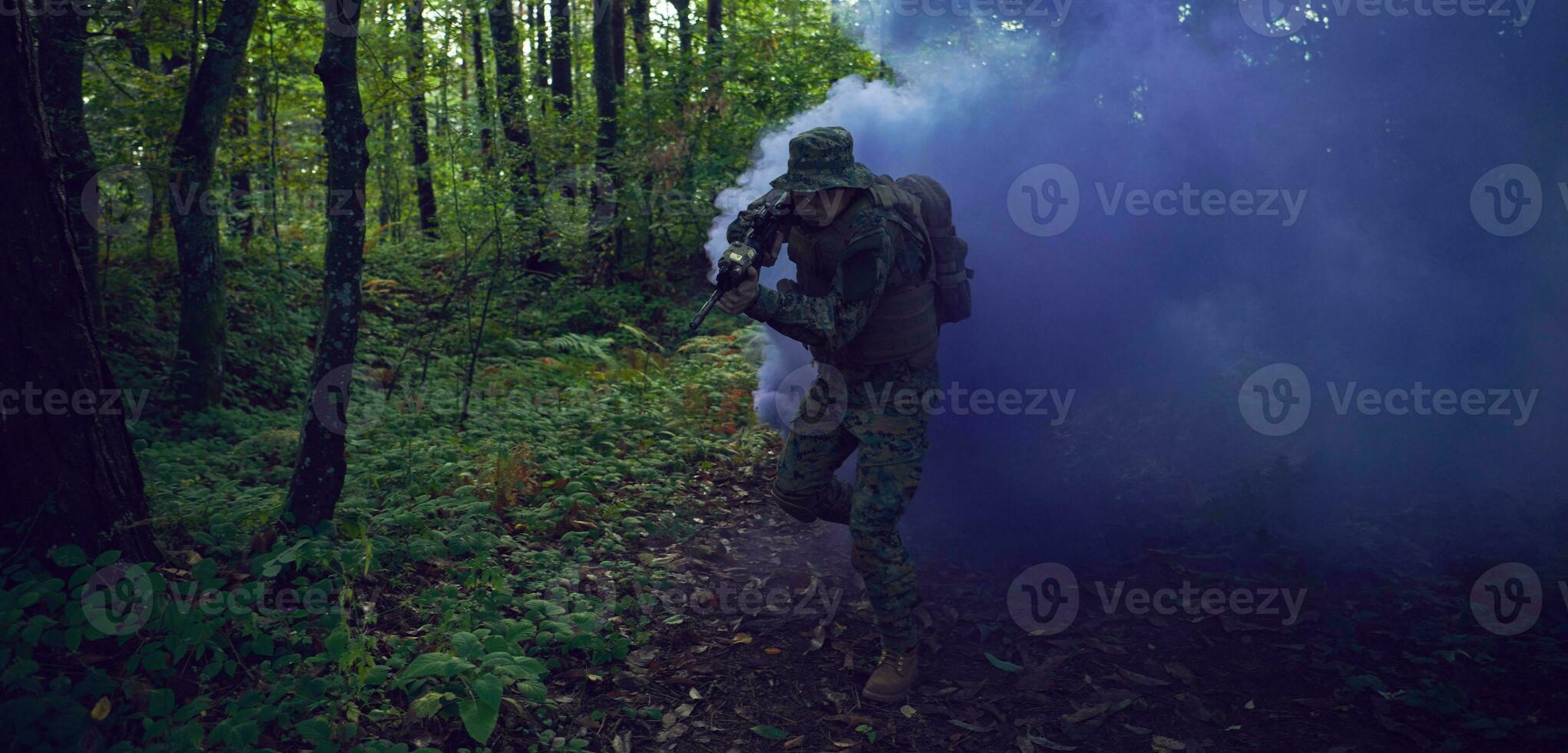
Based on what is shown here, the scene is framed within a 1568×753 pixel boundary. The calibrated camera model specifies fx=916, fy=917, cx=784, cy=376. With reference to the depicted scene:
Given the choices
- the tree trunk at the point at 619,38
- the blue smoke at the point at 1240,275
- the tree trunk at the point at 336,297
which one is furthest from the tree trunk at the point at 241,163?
the blue smoke at the point at 1240,275

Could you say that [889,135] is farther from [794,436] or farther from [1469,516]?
[1469,516]

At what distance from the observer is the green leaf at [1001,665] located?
4.39 metres

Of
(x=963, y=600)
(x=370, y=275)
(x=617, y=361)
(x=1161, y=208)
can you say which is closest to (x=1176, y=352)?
(x=1161, y=208)

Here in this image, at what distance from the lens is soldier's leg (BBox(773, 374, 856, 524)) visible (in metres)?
4.56

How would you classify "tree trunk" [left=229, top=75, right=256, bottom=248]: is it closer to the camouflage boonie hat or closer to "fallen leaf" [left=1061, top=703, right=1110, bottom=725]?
the camouflage boonie hat

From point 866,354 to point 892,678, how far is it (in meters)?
1.51

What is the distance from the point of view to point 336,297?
4.79 meters

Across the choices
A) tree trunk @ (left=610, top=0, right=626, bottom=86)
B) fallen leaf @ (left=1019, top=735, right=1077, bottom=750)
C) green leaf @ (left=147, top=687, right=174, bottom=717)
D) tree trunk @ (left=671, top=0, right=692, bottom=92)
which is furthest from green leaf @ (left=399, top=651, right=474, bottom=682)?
tree trunk @ (left=610, top=0, right=626, bottom=86)

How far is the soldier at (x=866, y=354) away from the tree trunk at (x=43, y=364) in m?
2.70

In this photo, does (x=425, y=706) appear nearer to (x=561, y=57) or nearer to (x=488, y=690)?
(x=488, y=690)

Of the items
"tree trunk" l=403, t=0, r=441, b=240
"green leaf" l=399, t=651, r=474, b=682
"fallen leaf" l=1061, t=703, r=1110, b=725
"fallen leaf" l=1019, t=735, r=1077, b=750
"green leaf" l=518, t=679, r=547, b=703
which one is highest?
"tree trunk" l=403, t=0, r=441, b=240

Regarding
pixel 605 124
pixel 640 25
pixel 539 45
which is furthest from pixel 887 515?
pixel 539 45

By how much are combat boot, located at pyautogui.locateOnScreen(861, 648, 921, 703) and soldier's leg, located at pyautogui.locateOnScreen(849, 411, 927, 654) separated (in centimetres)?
4

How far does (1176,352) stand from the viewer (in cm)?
620
